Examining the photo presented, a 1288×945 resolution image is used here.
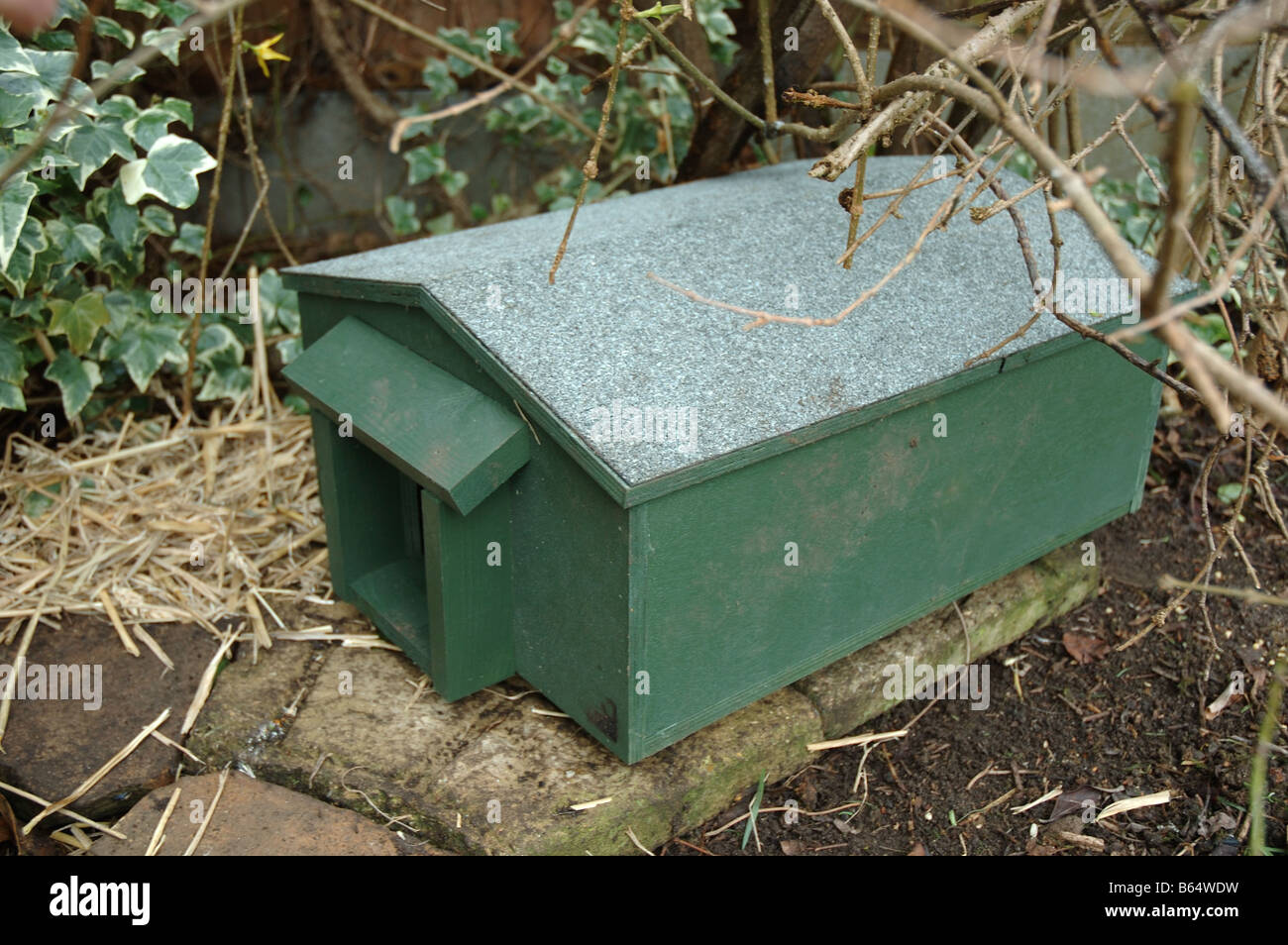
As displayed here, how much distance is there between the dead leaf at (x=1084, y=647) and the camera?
2.60 metres

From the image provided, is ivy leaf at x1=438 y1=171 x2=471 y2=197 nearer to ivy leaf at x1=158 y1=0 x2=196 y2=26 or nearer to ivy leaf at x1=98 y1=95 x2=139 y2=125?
ivy leaf at x1=158 y1=0 x2=196 y2=26

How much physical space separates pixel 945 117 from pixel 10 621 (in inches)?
98.0

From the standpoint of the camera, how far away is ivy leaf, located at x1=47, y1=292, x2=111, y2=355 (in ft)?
8.82

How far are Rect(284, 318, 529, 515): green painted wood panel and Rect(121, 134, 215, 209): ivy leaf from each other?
0.66 meters

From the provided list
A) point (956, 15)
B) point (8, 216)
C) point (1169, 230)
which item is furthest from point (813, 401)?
point (8, 216)

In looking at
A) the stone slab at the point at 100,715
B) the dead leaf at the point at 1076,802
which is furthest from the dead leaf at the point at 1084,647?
the stone slab at the point at 100,715

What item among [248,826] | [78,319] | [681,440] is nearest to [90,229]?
[78,319]

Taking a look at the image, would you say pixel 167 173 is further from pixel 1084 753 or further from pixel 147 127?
pixel 1084 753

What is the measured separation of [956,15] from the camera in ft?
6.62

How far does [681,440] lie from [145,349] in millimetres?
1737

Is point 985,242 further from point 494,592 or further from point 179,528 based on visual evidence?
point 179,528

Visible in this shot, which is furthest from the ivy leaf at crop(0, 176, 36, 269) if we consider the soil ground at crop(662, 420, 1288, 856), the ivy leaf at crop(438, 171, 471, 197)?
the soil ground at crop(662, 420, 1288, 856)

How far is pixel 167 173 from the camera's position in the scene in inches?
104

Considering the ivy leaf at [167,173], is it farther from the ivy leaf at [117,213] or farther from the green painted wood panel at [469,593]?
the green painted wood panel at [469,593]
